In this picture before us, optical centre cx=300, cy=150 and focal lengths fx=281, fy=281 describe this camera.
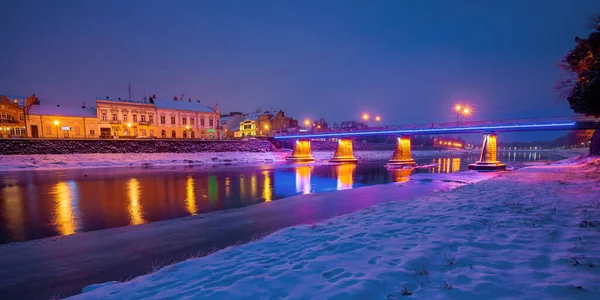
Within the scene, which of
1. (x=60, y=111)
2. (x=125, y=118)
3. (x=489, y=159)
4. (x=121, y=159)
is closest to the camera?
(x=489, y=159)

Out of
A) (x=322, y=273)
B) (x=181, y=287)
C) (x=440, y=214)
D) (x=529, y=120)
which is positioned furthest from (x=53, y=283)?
(x=529, y=120)

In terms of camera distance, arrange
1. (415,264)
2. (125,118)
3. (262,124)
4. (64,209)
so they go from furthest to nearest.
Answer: (262,124) → (125,118) → (64,209) → (415,264)

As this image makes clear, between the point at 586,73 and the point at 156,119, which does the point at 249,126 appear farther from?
the point at 586,73

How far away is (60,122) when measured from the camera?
66500 millimetres

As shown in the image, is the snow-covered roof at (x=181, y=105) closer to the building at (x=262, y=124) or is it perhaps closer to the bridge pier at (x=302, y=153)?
the building at (x=262, y=124)

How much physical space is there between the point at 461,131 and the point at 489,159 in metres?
7.86

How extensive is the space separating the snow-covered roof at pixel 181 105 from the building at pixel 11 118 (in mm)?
28049

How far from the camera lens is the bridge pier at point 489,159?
4417cm

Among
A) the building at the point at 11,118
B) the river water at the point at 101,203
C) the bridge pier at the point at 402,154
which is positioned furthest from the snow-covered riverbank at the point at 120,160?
the bridge pier at the point at 402,154

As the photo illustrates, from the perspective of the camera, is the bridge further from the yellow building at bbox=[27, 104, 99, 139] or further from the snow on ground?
the yellow building at bbox=[27, 104, 99, 139]

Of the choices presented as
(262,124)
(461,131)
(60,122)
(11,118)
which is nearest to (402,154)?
(461,131)

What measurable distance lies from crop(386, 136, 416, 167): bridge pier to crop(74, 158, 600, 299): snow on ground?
2048 inches

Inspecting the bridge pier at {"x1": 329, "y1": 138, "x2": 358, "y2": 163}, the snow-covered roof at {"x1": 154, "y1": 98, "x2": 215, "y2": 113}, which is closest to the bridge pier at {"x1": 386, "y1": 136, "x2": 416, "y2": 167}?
the bridge pier at {"x1": 329, "y1": 138, "x2": 358, "y2": 163}

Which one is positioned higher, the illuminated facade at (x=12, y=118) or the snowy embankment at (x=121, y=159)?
the illuminated facade at (x=12, y=118)
